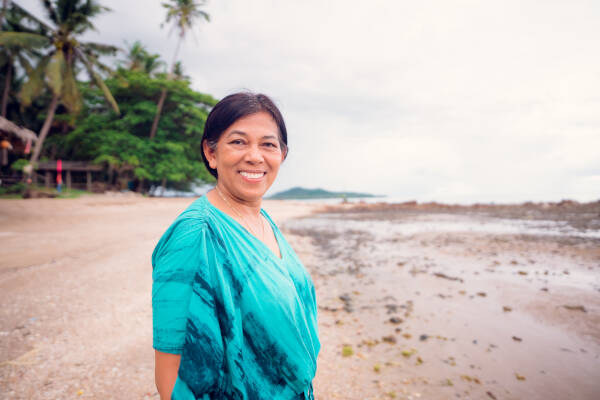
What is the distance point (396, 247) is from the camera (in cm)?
981

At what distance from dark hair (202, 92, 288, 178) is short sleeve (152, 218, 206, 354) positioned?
684 mm

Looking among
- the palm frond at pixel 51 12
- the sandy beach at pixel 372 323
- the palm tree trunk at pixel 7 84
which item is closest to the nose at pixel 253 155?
the sandy beach at pixel 372 323

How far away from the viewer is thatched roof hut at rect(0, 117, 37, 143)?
9085 millimetres

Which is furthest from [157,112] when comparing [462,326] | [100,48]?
[462,326]

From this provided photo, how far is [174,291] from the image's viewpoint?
0.98 metres

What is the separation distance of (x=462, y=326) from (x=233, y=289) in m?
4.40

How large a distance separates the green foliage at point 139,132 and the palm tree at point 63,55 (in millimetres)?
2364

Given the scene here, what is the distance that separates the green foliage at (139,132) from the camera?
2084 cm

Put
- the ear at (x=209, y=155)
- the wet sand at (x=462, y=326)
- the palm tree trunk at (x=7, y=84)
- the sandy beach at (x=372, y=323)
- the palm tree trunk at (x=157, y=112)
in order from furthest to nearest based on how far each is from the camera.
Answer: the palm tree trunk at (x=157, y=112), the palm tree trunk at (x=7, y=84), the wet sand at (x=462, y=326), the sandy beach at (x=372, y=323), the ear at (x=209, y=155)

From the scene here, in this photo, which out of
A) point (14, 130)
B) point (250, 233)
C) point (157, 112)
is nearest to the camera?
point (250, 233)

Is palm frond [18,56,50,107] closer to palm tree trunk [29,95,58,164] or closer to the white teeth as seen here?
palm tree trunk [29,95,58,164]

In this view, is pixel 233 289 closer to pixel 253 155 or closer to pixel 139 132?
pixel 253 155

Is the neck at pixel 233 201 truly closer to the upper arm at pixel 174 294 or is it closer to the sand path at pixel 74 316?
the upper arm at pixel 174 294

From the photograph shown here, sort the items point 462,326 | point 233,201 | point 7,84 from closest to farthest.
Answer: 1. point 233,201
2. point 462,326
3. point 7,84
